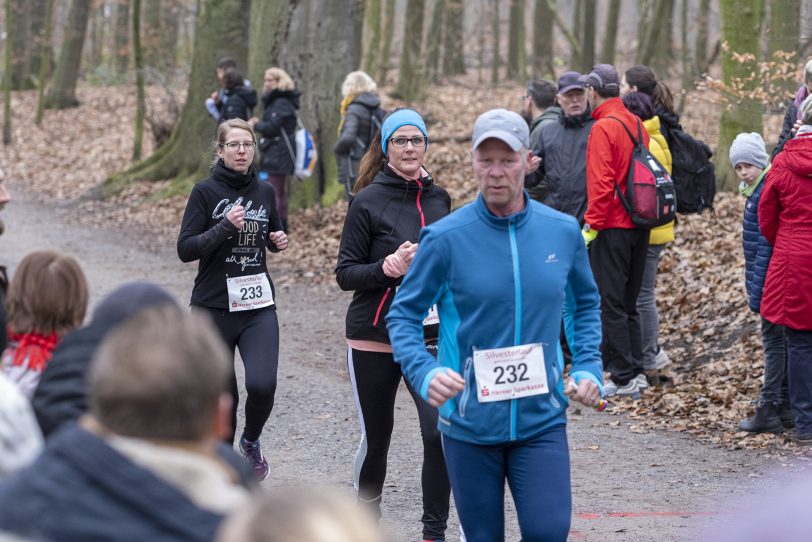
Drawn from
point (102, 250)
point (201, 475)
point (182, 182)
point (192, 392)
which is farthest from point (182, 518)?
point (182, 182)

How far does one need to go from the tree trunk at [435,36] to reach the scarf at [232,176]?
22.0 metres

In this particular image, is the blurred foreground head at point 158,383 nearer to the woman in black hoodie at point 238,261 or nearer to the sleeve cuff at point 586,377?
the sleeve cuff at point 586,377

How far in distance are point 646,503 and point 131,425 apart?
506 centimetres

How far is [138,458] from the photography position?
241cm

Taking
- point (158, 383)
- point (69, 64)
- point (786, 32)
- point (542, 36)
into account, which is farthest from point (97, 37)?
point (158, 383)

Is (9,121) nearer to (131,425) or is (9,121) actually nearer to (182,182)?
(182,182)

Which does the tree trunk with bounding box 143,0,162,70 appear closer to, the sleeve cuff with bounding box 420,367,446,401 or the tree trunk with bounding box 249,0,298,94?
the tree trunk with bounding box 249,0,298,94

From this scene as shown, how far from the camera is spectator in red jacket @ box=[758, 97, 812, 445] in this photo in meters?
7.33

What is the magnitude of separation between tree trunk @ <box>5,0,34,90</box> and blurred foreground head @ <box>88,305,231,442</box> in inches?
1440

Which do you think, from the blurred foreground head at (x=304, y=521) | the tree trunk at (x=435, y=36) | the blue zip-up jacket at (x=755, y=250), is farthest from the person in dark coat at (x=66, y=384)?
the tree trunk at (x=435, y=36)

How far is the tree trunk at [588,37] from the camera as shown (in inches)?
949

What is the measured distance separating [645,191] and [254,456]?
3.83 metres

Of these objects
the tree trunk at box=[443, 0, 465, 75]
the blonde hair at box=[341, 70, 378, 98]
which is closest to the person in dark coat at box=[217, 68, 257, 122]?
the blonde hair at box=[341, 70, 378, 98]

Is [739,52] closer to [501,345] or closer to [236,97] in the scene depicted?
[236,97]
